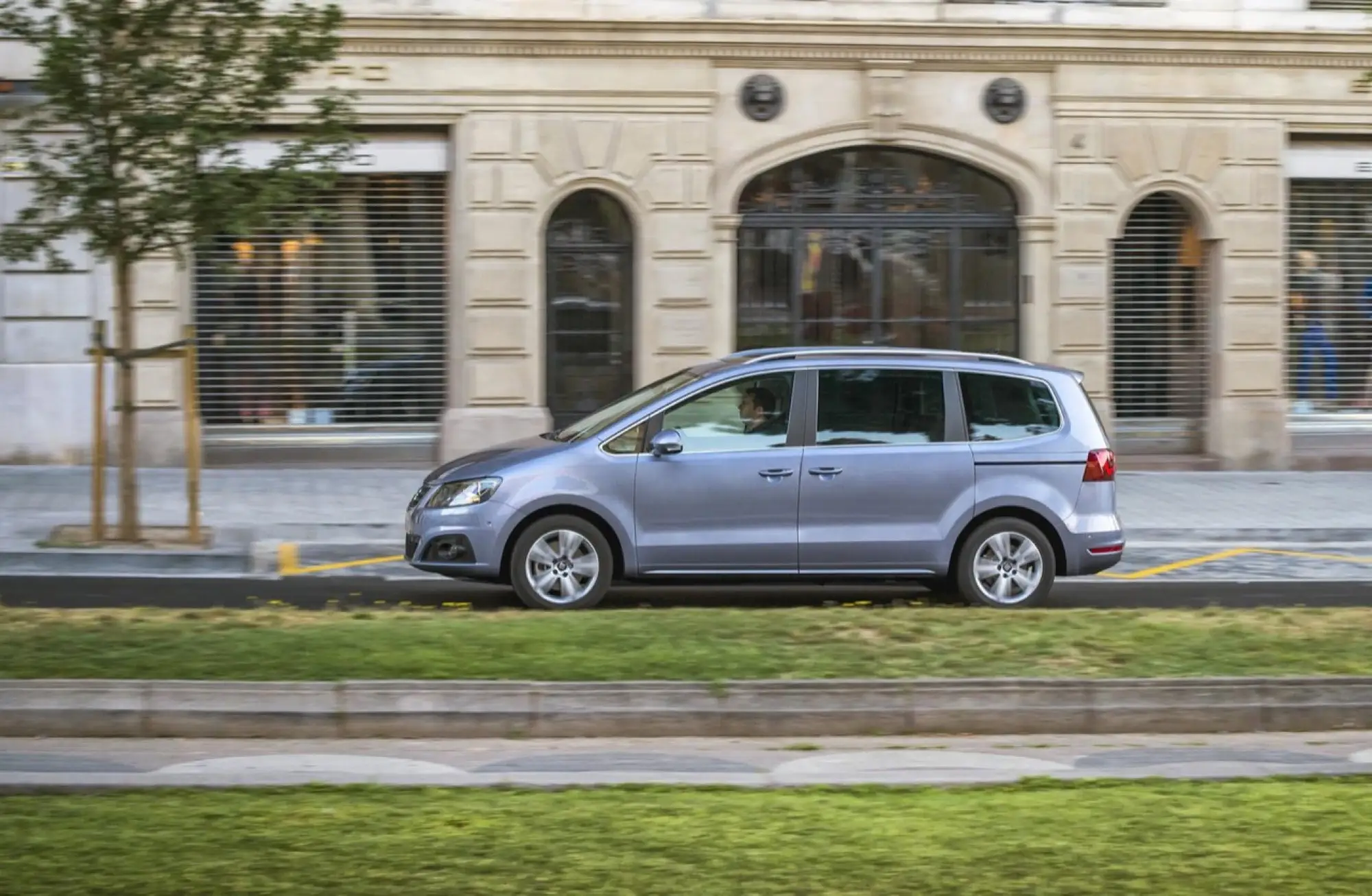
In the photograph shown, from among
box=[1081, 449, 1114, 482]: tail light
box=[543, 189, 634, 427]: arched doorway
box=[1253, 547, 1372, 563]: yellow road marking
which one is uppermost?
box=[543, 189, 634, 427]: arched doorway

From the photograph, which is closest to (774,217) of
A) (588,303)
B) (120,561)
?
(588,303)

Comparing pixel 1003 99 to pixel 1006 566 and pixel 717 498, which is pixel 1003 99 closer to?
pixel 1006 566

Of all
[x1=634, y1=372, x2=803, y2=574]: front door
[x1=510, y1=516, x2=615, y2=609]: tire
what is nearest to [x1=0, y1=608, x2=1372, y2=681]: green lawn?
[x1=510, y1=516, x2=615, y2=609]: tire

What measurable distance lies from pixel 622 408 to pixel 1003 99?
440 inches

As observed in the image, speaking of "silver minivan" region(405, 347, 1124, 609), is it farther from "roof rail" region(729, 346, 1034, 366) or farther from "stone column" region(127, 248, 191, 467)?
"stone column" region(127, 248, 191, 467)

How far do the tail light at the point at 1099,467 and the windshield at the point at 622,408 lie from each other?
238cm

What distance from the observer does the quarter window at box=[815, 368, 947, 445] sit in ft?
38.8

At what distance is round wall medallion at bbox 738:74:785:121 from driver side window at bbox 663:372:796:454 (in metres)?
10.2

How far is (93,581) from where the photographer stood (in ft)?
43.3

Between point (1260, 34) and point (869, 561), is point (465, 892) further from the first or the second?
point (1260, 34)

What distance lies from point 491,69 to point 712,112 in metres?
2.39

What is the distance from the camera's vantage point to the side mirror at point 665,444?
37.8 feet

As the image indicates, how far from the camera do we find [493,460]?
11.7 m

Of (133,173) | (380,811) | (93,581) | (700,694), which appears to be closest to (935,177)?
(133,173)
